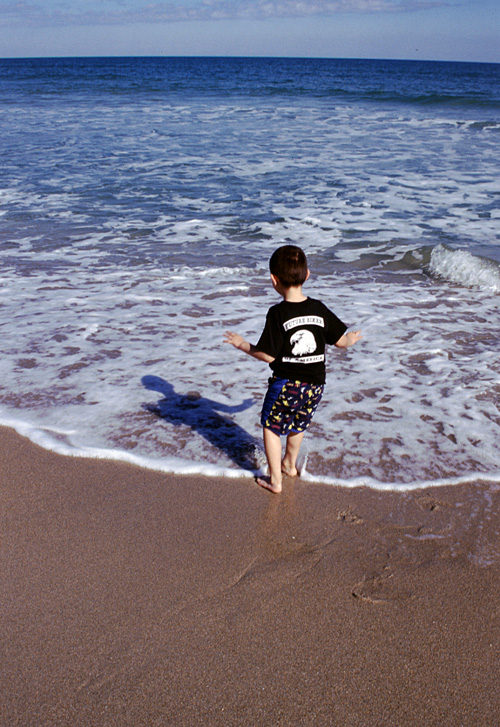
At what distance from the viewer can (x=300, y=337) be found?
9.33ft

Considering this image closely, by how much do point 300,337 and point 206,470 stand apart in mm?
959

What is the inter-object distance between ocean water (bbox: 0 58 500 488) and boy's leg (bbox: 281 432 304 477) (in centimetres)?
11

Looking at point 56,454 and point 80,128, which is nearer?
point 56,454

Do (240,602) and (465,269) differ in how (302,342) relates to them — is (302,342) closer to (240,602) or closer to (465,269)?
(240,602)

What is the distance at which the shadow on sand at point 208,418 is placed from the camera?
11.5 ft

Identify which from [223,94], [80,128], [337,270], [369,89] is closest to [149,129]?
[80,128]

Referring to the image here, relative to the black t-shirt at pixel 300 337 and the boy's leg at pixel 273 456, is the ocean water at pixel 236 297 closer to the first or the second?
the boy's leg at pixel 273 456

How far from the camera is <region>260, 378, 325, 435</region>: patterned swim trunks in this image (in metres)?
2.95

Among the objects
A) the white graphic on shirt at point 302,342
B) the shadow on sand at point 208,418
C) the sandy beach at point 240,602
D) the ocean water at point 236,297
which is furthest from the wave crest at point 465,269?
the white graphic on shirt at point 302,342

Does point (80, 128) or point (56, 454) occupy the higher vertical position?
point (80, 128)

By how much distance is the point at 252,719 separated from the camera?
1.88 metres

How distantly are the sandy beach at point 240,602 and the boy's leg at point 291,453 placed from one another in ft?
0.34

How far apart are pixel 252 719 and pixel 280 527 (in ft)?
3.34

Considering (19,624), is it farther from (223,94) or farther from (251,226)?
(223,94)
